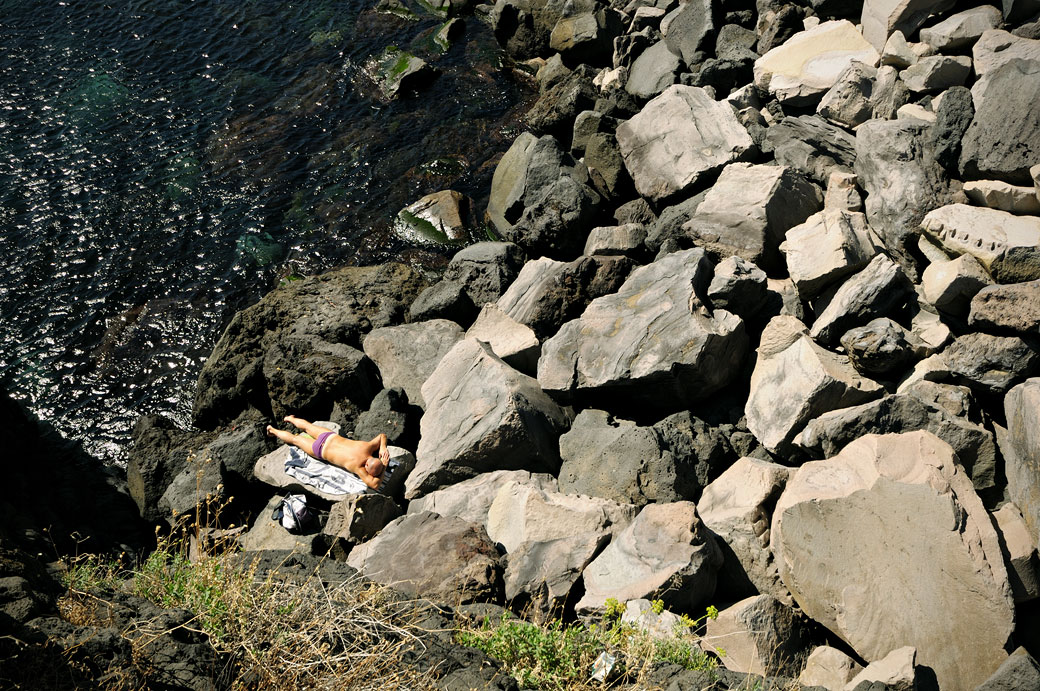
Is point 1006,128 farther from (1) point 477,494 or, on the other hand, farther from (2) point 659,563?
(1) point 477,494

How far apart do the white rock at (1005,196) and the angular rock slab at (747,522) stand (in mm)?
3807

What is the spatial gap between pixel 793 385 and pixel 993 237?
252cm

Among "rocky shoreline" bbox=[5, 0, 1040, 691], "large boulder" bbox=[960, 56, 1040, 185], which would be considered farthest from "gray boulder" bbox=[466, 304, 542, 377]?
"large boulder" bbox=[960, 56, 1040, 185]

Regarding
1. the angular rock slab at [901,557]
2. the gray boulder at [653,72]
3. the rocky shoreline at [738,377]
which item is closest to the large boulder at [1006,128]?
the rocky shoreline at [738,377]

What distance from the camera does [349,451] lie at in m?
8.90

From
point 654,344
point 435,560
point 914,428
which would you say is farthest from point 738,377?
point 435,560

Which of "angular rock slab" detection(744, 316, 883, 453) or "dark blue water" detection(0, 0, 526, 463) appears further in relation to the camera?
"dark blue water" detection(0, 0, 526, 463)

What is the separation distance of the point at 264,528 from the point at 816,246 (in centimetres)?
682

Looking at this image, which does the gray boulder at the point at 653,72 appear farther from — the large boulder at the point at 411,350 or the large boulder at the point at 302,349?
the large boulder at the point at 411,350

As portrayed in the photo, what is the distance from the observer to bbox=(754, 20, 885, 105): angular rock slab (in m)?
10.8

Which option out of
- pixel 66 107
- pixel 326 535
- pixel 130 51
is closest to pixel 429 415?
pixel 326 535

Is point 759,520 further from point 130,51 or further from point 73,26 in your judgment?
point 73,26

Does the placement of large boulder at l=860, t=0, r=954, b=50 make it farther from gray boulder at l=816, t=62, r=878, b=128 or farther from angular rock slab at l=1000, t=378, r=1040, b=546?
angular rock slab at l=1000, t=378, r=1040, b=546

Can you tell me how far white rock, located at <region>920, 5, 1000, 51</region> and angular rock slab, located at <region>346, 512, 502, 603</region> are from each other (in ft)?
27.2
